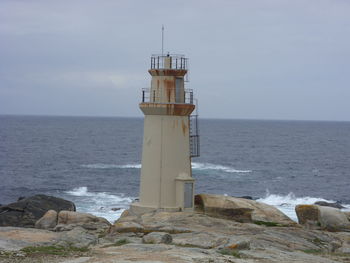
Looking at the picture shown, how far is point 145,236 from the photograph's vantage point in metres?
20.7

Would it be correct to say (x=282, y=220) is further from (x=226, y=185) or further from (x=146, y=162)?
(x=226, y=185)

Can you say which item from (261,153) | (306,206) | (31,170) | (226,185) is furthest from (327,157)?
(306,206)

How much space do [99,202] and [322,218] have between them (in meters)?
26.0

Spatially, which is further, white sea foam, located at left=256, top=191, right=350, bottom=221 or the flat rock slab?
white sea foam, located at left=256, top=191, right=350, bottom=221

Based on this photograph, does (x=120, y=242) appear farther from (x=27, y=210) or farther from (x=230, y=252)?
(x=27, y=210)

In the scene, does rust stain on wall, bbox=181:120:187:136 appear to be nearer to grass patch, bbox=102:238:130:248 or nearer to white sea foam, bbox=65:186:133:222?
grass patch, bbox=102:238:130:248

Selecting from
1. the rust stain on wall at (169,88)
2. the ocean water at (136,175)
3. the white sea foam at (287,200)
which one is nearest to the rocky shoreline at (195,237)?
the rust stain on wall at (169,88)

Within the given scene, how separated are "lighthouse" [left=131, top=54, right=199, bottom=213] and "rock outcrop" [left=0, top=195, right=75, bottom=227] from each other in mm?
10403

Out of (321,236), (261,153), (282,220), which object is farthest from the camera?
(261,153)

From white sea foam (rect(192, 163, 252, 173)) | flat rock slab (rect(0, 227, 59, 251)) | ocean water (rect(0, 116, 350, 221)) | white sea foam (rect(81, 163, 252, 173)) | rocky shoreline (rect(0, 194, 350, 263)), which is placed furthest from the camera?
white sea foam (rect(81, 163, 252, 173))

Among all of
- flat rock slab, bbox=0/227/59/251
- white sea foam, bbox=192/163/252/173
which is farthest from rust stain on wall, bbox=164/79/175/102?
white sea foam, bbox=192/163/252/173

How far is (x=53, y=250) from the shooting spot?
18.8 metres

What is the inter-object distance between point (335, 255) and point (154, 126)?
9109 mm

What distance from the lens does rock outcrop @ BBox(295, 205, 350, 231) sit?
87.9 ft
